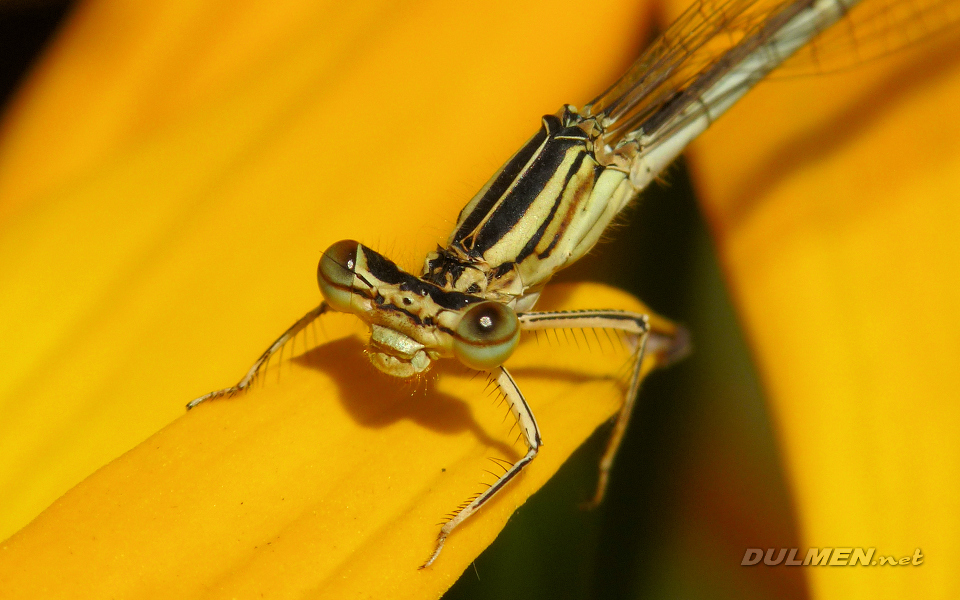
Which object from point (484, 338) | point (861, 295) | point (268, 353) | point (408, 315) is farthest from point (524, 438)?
point (861, 295)

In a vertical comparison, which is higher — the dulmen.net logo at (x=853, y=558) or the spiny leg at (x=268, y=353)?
the spiny leg at (x=268, y=353)

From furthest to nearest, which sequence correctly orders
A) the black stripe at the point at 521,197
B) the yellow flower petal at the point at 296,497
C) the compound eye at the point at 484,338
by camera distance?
1. the black stripe at the point at 521,197
2. the compound eye at the point at 484,338
3. the yellow flower petal at the point at 296,497

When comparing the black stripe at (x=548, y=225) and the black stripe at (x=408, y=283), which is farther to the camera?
the black stripe at (x=548, y=225)

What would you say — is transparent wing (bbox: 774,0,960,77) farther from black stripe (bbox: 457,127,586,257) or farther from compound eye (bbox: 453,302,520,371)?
compound eye (bbox: 453,302,520,371)

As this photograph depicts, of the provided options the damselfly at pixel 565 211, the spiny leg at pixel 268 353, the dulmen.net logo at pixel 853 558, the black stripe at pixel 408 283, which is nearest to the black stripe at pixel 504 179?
the damselfly at pixel 565 211

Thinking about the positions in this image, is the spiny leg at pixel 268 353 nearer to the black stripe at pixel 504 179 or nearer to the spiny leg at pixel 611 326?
the black stripe at pixel 504 179
